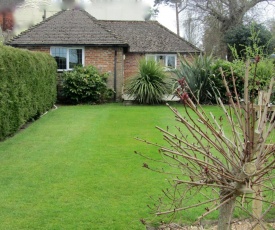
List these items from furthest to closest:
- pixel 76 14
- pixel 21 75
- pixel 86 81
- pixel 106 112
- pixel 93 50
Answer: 1. pixel 76 14
2. pixel 93 50
3. pixel 86 81
4. pixel 106 112
5. pixel 21 75

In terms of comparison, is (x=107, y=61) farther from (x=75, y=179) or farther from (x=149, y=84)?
(x=75, y=179)

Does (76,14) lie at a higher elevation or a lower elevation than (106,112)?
higher

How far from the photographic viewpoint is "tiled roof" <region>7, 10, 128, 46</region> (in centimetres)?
1734

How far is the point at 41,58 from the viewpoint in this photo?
1262cm

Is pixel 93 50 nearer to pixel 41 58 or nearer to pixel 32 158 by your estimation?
pixel 41 58

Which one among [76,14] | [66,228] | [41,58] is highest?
[76,14]

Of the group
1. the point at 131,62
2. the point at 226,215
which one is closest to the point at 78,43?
the point at 131,62

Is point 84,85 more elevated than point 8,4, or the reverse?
point 8,4

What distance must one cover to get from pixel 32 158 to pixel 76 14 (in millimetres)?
13886

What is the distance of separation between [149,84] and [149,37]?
376 inches

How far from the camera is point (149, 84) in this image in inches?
617

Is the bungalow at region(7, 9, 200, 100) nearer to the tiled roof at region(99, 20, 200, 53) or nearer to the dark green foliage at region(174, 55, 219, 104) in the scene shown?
the dark green foliage at region(174, 55, 219, 104)

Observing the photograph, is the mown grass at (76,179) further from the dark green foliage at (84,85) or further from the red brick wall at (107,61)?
the red brick wall at (107,61)

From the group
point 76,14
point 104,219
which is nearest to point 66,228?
point 104,219
